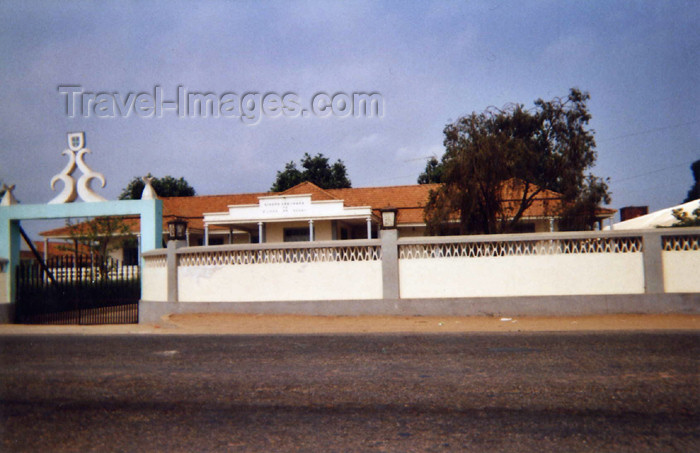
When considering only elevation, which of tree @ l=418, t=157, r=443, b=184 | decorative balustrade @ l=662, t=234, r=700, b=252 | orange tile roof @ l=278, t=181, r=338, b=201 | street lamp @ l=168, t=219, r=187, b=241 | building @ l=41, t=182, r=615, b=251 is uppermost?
tree @ l=418, t=157, r=443, b=184

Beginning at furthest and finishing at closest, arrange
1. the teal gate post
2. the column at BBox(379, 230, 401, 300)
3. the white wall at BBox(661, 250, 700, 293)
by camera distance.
Answer: 1. the teal gate post
2. the column at BBox(379, 230, 401, 300)
3. the white wall at BBox(661, 250, 700, 293)

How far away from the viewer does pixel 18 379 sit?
641 centimetres

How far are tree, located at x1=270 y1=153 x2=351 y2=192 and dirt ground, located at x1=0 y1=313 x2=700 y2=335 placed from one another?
29656 mm

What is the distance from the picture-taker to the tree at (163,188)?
143 feet

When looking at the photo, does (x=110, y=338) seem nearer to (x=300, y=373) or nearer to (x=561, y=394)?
(x=300, y=373)

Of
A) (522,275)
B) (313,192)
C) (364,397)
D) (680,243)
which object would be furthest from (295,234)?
(364,397)

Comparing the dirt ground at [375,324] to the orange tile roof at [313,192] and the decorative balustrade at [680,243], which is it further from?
the orange tile roof at [313,192]

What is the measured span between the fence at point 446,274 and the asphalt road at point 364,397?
11.0ft

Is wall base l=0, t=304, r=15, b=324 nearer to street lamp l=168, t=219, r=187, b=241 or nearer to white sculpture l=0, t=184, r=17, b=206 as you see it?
white sculpture l=0, t=184, r=17, b=206

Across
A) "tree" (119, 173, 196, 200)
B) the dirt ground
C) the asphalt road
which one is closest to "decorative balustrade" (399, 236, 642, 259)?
the dirt ground

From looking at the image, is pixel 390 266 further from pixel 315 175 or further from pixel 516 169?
pixel 315 175

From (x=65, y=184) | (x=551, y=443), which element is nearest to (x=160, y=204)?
(x=65, y=184)

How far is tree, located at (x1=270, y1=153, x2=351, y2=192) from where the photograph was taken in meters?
42.2

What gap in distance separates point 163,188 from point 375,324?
1480 inches
